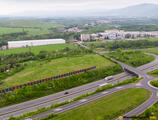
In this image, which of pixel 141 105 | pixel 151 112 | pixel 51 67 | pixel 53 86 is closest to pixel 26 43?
pixel 51 67

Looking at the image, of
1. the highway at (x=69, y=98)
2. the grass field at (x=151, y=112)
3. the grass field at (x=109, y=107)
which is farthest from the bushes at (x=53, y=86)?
the grass field at (x=151, y=112)

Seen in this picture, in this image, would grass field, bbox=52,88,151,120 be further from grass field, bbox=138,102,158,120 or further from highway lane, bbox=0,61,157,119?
highway lane, bbox=0,61,157,119

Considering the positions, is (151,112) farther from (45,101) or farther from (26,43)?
(26,43)

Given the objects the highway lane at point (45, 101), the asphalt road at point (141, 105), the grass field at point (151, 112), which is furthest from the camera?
the highway lane at point (45, 101)

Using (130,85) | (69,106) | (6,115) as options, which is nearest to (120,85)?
(130,85)

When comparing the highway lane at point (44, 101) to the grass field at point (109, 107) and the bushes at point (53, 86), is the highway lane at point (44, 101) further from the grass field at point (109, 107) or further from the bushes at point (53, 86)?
the grass field at point (109, 107)
